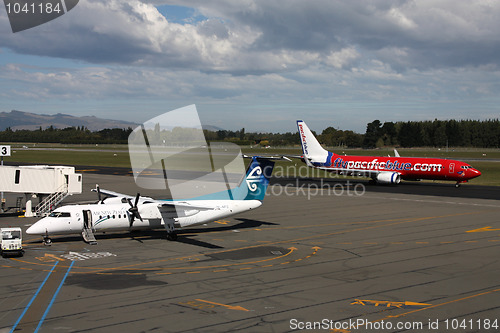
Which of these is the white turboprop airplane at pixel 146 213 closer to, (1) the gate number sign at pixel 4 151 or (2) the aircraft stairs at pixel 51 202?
(2) the aircraft stairs at pixel 51 202

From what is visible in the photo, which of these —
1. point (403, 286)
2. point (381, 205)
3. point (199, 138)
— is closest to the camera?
point (403, 286)

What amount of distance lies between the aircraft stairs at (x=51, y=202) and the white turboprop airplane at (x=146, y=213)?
9.81 metres

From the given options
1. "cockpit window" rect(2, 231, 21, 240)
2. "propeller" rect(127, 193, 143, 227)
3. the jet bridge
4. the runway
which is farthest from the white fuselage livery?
the jet bridge

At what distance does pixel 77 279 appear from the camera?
25984mm

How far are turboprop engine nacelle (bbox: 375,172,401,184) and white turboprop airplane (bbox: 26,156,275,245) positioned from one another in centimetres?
3920

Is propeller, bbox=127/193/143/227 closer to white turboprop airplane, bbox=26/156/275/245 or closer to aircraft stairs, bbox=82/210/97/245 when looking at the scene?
white turboprop airplane, bbox=26/156/275/245

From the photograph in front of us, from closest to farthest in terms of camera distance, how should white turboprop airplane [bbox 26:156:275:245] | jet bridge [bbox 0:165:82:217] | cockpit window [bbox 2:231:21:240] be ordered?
cockpit window [bbox 2:231:21:240], white turboprop airplane [bbox 26:156:275:245], jet bridge [bbox 0:165:82:217]

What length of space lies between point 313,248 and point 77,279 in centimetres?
1629

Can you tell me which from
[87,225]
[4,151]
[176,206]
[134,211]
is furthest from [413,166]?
[4,151]

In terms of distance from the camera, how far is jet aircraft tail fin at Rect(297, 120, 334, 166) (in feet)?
271

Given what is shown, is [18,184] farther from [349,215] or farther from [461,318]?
[461,318]

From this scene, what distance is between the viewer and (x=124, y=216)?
119 ft

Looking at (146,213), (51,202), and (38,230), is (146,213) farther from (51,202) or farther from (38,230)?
(51,202)

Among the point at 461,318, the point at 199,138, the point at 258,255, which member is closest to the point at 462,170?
the point at 199,138
